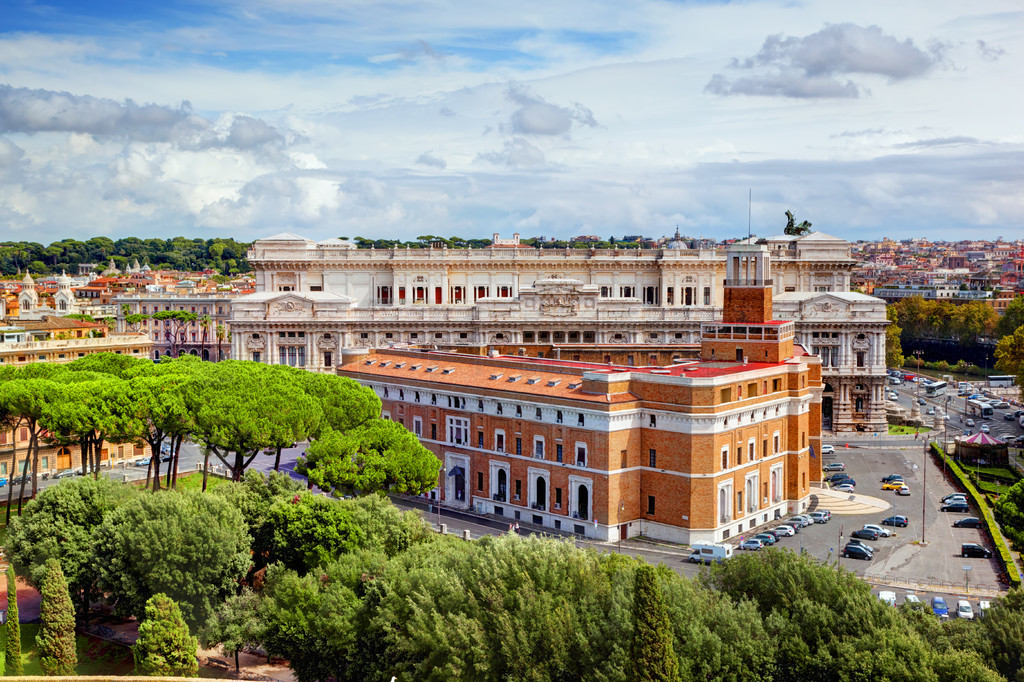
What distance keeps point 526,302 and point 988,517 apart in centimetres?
4227

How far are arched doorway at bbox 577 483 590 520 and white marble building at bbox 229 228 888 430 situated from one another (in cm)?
3622

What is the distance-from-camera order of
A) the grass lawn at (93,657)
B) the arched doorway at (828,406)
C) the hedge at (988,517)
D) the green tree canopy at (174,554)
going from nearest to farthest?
the grass lawn at (93,657), the green tree canopy at (174,554), the hedge at (988,517), the arched doorway at (828,406)

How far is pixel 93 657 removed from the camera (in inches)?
1614

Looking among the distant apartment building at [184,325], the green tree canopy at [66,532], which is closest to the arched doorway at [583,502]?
the green tree canopy at [66,532]

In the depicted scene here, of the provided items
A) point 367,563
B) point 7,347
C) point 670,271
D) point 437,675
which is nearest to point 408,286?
point 670,271

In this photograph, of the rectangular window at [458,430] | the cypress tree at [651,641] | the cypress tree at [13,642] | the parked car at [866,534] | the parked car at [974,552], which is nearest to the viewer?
the cypress tree at [651,641]

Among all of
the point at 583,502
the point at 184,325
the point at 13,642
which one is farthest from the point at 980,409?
the point at 184,325

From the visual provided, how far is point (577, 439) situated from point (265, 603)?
66.3ft

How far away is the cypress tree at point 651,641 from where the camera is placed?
3097cm

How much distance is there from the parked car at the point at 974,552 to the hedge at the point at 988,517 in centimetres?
57

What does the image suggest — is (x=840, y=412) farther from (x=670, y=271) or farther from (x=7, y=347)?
(x=7, y=347)

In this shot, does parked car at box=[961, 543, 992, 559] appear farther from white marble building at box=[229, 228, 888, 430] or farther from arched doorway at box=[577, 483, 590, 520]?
white marble building at box=[229, 228, 888, 430]

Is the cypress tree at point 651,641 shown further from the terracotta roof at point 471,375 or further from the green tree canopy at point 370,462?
the green tree canopy at point 370,462

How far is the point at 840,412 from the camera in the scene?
90.1m
